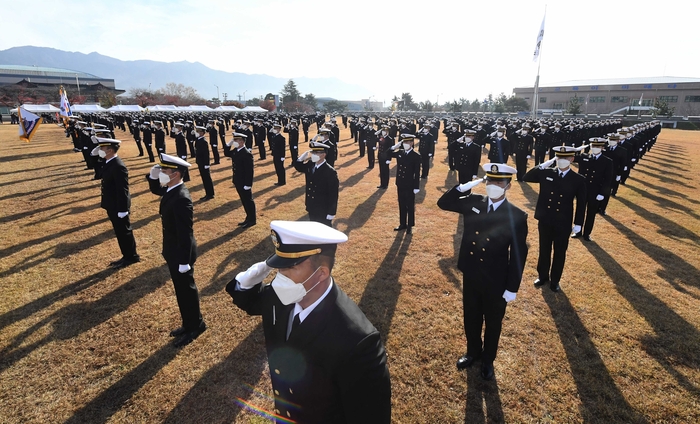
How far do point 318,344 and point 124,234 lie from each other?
255 inches

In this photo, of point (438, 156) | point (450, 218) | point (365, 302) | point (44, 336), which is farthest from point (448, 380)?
point (438, 156)

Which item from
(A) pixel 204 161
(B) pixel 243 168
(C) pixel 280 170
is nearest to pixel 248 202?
(B) pixel 243 168

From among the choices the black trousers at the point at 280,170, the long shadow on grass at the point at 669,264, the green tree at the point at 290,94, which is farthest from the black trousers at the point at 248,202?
the green tree at the point at 290,94

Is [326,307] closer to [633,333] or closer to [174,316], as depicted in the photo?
[174,316]

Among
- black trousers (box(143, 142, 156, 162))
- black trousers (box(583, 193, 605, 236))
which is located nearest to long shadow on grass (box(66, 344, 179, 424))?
black trousers (box(583, 193, 605, 236))

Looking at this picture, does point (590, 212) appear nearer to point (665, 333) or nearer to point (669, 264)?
point (669, 264)

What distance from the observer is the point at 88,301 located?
5.48 metres

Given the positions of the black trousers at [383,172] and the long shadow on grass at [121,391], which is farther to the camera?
the black trousers at [383,172]

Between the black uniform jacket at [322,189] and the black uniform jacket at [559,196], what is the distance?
12.3ft

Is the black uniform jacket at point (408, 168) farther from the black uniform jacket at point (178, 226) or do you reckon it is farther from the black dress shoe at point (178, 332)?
the black dress shoe at point (178, 332)

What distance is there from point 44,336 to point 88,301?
0.89 metres

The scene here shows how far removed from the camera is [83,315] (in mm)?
5113

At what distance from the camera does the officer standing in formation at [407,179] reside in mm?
8141

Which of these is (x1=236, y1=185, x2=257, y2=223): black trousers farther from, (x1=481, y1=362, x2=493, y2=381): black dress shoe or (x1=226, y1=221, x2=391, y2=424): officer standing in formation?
(x1=226, y1=221, x2=391, y2=424): officer standing in formation
